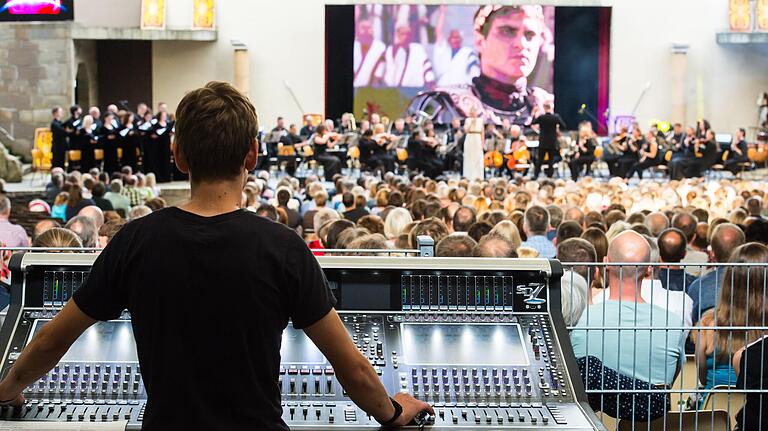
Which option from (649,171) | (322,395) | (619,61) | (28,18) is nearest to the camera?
(322,395)

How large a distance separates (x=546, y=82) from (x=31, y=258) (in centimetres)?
2327

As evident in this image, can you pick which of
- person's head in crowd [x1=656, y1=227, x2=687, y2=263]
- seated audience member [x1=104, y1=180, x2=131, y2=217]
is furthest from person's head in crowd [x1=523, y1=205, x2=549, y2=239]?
seated audience member [x1=104, y1=180, x2=131, y2=217]

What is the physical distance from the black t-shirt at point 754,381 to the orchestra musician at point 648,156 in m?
17.3

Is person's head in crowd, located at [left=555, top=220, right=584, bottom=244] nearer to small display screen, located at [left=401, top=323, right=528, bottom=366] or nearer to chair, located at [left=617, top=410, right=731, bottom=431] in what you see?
chair, located at [left=617, top=410, right=731, bottom=431]

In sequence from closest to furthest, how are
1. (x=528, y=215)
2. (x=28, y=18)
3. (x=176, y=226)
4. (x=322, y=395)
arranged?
1. (x=176, y=226)
2. (x=322, y=395)
3. (x=528, y=215)
4. (x=28, y=18)

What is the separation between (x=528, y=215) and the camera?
7.00 meters

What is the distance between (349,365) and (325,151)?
58.6 ft

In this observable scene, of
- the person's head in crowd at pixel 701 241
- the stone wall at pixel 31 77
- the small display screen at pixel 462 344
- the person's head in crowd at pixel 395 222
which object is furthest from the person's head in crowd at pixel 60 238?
the stone wall at pixel 31 77

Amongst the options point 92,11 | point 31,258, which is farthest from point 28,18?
point 31,258

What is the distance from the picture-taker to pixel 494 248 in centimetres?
490

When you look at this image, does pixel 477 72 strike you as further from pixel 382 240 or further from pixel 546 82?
pixel 382 240

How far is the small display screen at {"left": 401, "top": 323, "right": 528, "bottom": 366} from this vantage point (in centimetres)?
282

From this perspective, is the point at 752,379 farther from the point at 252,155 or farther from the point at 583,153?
the point at 583,153

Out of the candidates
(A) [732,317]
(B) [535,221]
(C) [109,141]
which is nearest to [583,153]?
(C) [109,141]
